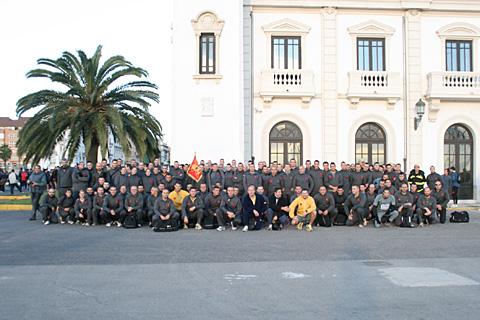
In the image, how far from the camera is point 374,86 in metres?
20.5

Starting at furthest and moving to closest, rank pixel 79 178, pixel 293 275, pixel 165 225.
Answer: pixel 79 178
pixel 165 225
pixel 293 275

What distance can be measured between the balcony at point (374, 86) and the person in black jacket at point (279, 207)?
28.5ft

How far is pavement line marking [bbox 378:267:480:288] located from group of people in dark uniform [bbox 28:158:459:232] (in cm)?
516

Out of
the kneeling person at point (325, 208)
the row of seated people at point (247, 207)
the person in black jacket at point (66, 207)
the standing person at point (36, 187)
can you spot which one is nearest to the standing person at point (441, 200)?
the row of seated people at point (247, 207)

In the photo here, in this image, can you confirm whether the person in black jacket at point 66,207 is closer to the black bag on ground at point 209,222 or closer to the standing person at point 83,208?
the standing person at point 83,208

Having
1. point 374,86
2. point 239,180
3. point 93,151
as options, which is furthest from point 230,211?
point 374,86

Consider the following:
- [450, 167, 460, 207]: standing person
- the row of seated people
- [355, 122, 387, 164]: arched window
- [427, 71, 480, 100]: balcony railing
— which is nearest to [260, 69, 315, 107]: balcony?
[355, 122, 387, 164]: arched window

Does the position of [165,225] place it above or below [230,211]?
below

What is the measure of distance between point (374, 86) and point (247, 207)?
11.0 m

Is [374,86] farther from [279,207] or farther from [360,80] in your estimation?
[279,207]

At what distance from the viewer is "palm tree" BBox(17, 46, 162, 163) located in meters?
18.9

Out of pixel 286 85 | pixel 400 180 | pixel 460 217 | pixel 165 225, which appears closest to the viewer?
pixel 165 225

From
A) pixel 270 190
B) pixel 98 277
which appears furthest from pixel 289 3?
pixel 98 277

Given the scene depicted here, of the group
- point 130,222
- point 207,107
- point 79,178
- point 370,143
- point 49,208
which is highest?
point 207,107
